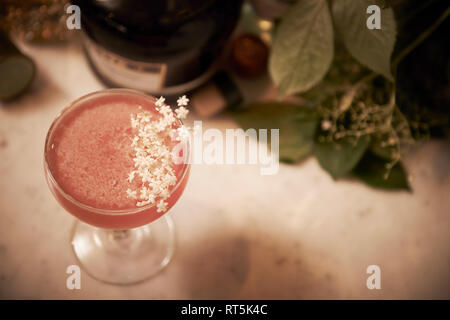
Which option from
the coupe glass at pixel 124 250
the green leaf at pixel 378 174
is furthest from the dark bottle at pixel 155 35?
the green leaf at pixel 378 174

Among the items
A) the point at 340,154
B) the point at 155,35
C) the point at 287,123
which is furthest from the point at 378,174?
the point at 155,35

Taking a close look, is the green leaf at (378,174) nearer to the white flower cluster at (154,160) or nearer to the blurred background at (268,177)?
the blurred background at (268,177)

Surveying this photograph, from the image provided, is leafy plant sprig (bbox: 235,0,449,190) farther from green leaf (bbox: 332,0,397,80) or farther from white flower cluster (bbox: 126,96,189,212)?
white flower cluster (bbox: 126,96,189,212)

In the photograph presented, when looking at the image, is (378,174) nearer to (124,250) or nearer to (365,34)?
(365,34)

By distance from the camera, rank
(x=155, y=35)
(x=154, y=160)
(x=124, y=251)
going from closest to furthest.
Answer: (x=154, y=160), (x=155, y=35), (x=124, y=251)

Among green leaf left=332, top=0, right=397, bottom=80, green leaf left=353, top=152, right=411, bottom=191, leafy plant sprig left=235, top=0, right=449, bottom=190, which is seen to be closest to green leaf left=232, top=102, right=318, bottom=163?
leafy plant sprig left=235, top=0, right=449, bottom=190

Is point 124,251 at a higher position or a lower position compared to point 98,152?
lower
